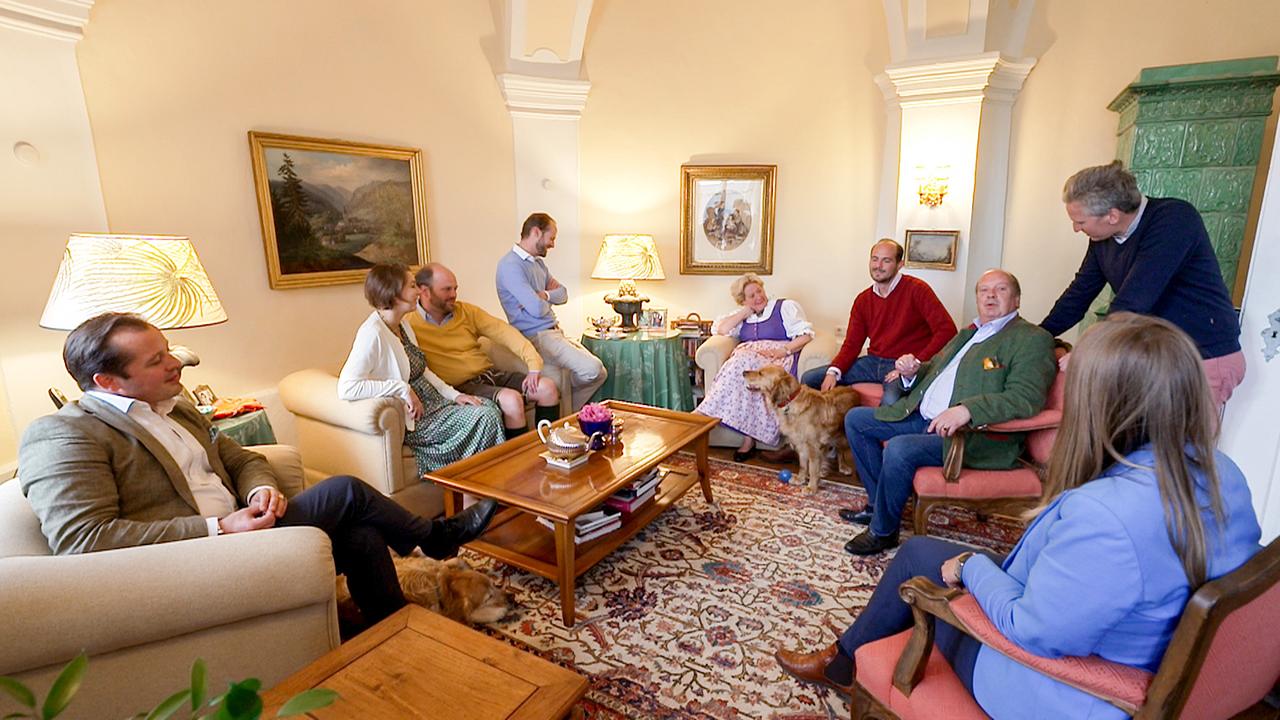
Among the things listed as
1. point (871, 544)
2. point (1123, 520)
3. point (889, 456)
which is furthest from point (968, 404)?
point (1123, 520)

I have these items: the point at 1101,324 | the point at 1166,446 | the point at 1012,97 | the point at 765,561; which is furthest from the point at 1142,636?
the point at 1012,97

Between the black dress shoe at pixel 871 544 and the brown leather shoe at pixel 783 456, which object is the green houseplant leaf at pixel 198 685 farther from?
the brown leather shoe at pixel 783 456

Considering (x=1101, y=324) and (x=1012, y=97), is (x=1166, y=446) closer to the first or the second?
(x=1101, y=324)

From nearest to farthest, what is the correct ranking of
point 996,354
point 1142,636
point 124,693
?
point 1142,636, point 124,693, point 996,354

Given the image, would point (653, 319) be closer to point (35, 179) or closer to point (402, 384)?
point (402, 384)

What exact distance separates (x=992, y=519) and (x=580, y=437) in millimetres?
2199

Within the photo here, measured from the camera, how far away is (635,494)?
281cm

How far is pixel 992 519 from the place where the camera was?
3.20m

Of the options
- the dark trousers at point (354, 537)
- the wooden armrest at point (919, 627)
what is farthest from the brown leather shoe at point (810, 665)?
the dark trousers at point (354, 537)

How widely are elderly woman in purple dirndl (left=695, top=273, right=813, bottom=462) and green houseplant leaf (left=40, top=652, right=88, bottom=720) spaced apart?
11.6ft

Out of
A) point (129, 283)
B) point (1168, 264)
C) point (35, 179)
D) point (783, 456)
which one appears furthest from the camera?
point (783, 456)

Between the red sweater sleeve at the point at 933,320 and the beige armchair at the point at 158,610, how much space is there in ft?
10.9

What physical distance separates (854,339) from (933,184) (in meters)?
1.44

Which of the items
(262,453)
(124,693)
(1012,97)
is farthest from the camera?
(1012,97)
